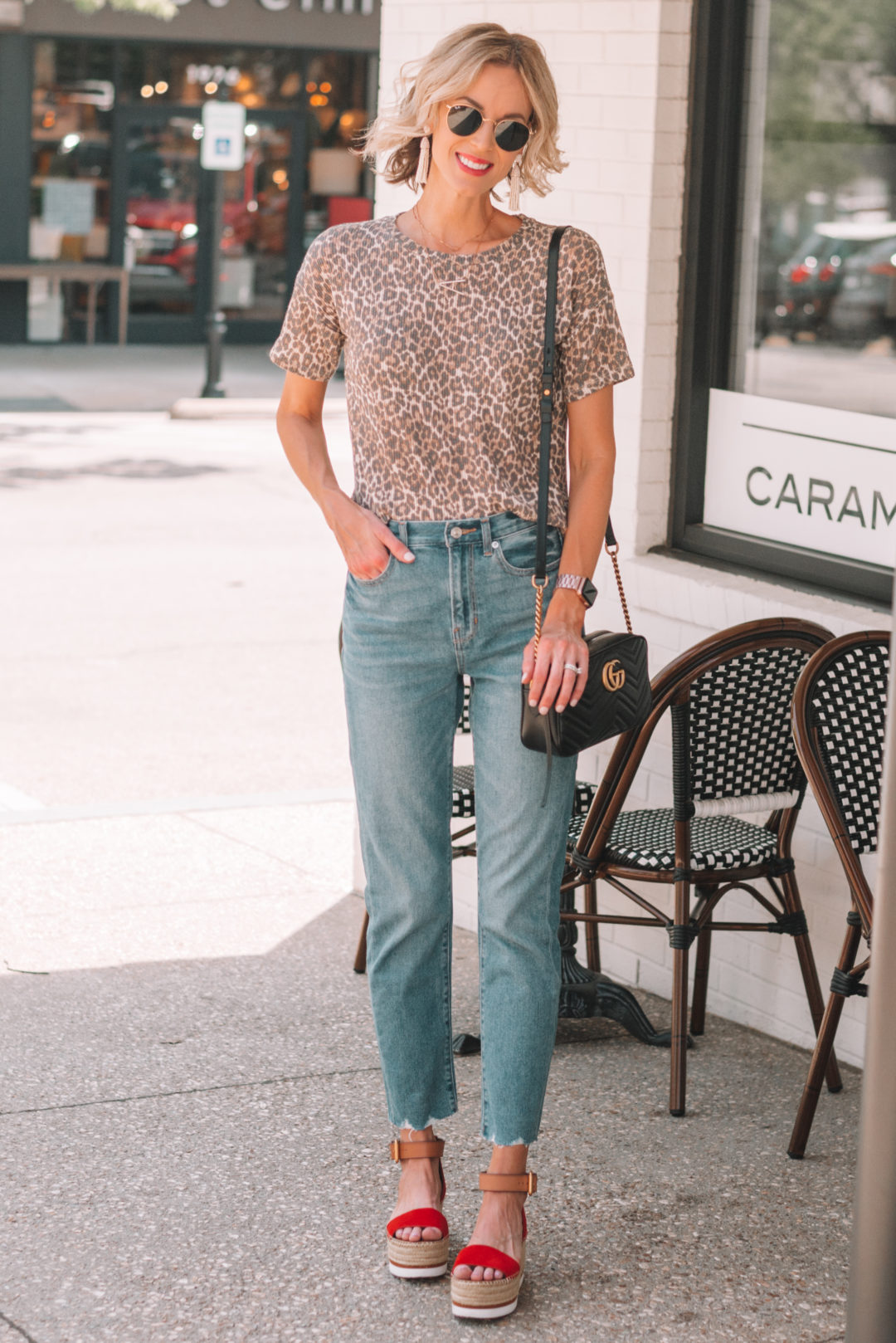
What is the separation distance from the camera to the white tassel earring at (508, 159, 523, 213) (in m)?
3.16

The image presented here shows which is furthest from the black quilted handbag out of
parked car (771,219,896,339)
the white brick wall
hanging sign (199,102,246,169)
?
hanging sign (199,102,246,169)

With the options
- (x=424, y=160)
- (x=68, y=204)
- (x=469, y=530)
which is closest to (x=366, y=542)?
(x=469, y=530)

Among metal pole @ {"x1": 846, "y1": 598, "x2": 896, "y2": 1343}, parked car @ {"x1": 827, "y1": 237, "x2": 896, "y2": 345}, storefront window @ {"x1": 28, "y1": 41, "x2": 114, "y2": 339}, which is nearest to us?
metal pole @ {"x1": 846, "y1": 598, "x2": 896, "y2": 1343}

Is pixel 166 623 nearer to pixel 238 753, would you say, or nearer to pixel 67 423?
pixel 238 753

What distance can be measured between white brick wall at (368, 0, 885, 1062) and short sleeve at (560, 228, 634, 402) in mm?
1392

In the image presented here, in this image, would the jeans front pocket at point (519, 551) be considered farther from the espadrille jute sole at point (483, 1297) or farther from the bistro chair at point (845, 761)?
the espadrille jute sole at point (483, 1297)

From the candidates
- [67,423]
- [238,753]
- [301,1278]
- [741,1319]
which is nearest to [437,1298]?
[301,1278]

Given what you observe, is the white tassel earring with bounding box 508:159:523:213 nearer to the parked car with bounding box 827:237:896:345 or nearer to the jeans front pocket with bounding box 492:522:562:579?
the jeans front pocket with bounding box 492:522:562:579

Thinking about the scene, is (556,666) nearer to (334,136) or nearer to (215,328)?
(215,328)

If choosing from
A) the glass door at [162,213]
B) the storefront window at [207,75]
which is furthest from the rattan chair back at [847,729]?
the storefront window at [207,75]

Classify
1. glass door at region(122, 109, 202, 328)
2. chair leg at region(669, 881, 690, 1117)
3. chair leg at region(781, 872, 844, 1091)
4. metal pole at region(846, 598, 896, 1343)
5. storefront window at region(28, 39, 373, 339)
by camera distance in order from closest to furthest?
metal pole at region(846, 598, 896, 1343) < chair leg at region(669, 881, 690, 1117) < chair leg at region(781, 872, 844, 1091) < storefront window at region(28, 39, 373, 339) < glass door at region(122, 109, 202, 328)

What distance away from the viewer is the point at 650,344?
4641 mm

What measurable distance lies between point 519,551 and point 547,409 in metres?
0.24

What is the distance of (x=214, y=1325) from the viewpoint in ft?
10.0
